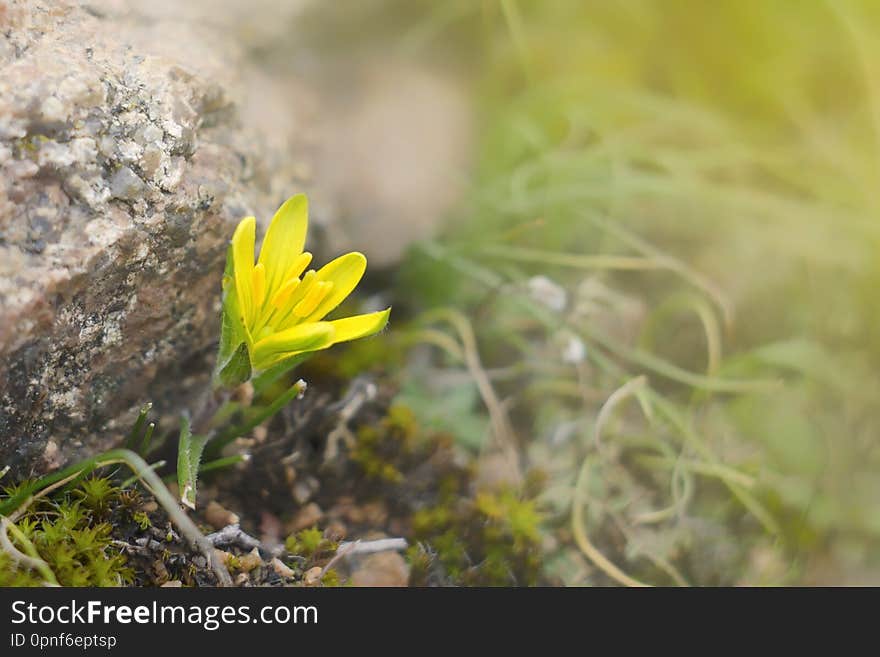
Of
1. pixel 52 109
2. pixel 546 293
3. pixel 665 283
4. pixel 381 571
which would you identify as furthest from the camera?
pixel 665 283

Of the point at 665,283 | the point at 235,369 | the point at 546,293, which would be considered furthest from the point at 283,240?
the point at 665,283

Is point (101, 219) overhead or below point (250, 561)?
overhead

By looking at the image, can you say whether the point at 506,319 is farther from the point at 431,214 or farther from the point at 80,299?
the point at 80,299

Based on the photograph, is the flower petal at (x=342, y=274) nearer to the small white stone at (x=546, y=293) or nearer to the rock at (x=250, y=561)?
the rock at (x=250, y=561)

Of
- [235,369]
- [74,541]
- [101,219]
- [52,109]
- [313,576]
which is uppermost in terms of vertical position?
[52,109]

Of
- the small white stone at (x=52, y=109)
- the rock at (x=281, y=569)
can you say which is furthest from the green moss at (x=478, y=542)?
the small white stone at (x=52, y=109)

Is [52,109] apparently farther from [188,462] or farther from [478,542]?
[478,542]
